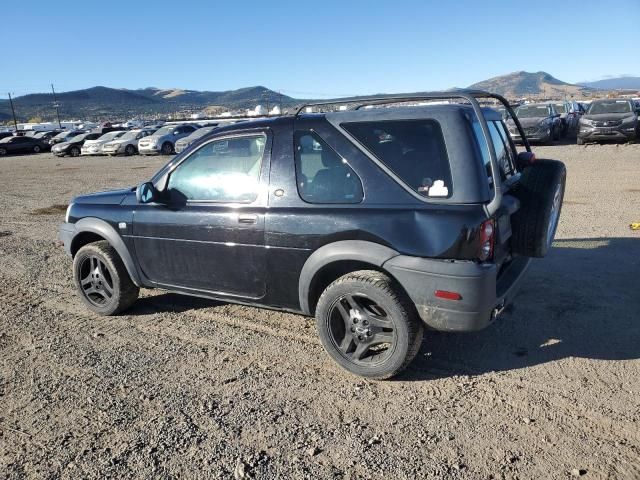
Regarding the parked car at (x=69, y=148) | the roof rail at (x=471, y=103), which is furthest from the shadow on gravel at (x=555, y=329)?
the parked car at (x=69, y=148)

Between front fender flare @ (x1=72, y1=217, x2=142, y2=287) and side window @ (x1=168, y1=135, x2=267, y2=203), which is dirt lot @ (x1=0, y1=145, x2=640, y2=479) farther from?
side window @ (x1=168, y1=135, x2=267, y2=203)

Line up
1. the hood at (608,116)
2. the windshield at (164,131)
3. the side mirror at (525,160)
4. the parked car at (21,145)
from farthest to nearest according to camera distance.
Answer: the parked car at (21,145), the windshield at (164,131), the hood at (608,116), the side mirror at (525,160)

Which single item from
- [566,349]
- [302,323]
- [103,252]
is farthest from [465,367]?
[103,252]

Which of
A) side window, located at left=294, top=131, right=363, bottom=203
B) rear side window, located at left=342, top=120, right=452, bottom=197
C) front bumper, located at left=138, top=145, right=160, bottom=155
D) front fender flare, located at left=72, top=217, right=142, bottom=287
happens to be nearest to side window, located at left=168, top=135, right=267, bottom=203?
side window, located at left=294, top=131, right=363, bottom=203

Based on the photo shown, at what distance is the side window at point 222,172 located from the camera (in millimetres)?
3889

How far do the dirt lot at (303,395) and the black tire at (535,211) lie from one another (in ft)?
2.73

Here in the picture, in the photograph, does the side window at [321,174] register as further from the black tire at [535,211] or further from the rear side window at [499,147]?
the black tire at [535,211]

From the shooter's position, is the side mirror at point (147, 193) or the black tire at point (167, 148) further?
the black tire at point (167, 148)

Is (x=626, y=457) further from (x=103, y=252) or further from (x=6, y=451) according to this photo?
(x=103, y=252)

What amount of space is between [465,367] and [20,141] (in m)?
41.6

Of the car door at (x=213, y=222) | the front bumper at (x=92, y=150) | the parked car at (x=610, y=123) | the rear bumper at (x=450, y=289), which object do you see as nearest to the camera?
the rear bumper at (x=450, y=289)

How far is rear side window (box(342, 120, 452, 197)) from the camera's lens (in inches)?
126

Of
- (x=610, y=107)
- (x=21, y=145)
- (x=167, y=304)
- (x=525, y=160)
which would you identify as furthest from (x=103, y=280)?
(x=21, y=145)

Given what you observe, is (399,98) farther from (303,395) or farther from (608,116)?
(608,116)
